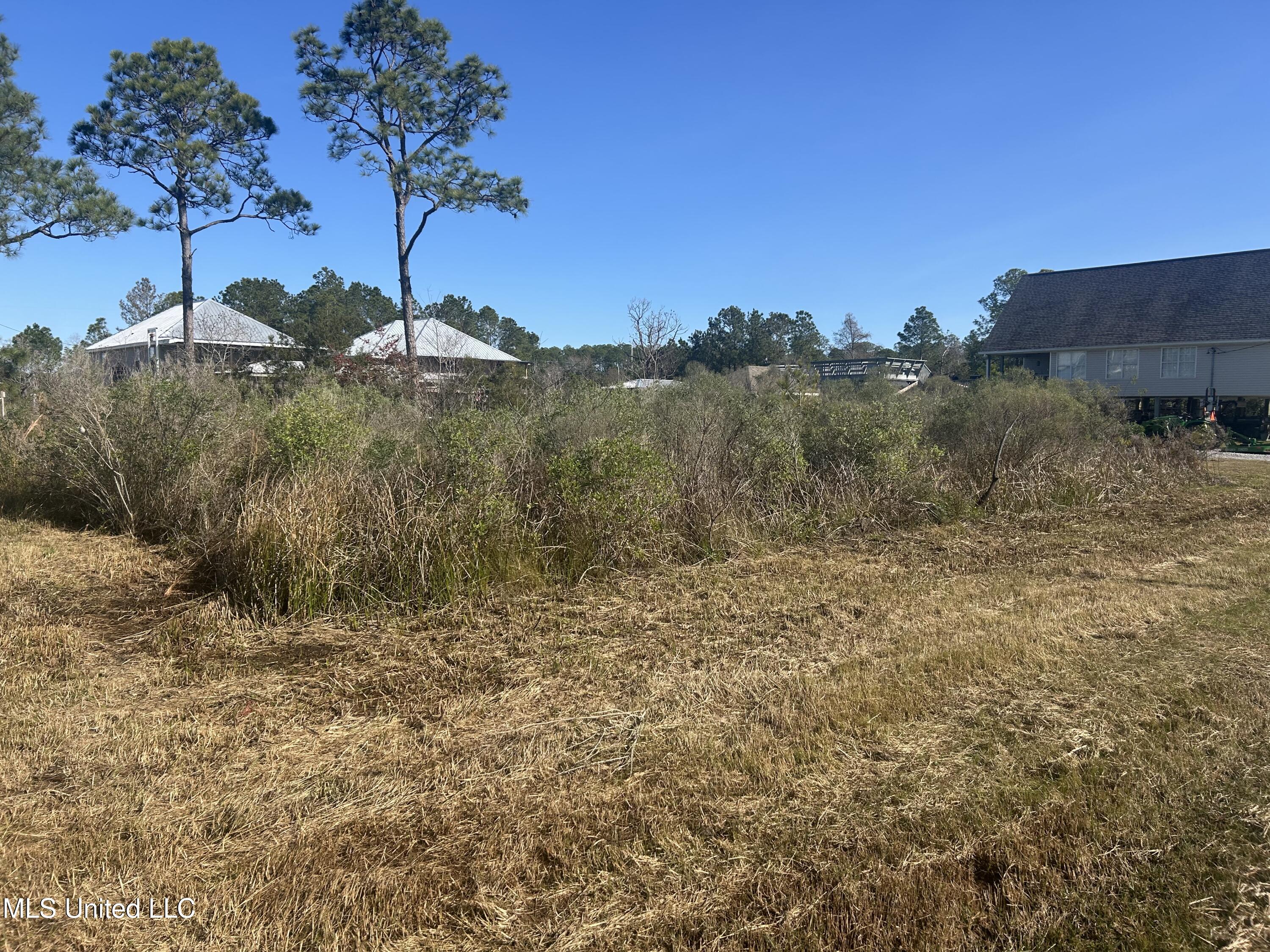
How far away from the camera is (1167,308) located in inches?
1199

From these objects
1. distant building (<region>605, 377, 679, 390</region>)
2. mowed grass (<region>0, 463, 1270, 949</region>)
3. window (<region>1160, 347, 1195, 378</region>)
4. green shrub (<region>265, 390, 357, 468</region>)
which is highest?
window (<region>1160, 347, 1195, 378</region>)

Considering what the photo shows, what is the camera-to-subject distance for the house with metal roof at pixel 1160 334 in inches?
1098

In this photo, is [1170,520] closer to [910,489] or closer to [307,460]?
[910,489]

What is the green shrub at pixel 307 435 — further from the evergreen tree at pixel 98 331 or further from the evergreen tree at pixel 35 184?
the evergreen tree at pixel 98 331

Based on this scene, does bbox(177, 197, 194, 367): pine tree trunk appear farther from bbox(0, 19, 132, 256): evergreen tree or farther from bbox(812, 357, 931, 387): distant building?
bbox(812, 357, 931, 387): distant building

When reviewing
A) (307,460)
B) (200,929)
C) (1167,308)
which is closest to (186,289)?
(307,460)

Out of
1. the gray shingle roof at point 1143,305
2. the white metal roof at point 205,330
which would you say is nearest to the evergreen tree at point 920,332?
the gray shingle roof at point 1143,305

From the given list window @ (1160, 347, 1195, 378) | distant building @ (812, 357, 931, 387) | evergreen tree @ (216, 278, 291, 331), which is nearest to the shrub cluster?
distant building @ (812, 357, 931, 387)

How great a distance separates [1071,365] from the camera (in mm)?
32250

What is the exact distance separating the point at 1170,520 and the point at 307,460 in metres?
10.9

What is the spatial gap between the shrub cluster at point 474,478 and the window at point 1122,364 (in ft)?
66.7

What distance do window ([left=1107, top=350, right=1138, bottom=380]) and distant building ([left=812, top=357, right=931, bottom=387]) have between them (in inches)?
284

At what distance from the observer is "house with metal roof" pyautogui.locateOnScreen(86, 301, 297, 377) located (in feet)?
87.0

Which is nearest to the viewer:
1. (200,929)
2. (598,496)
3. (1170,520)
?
(200,929)
